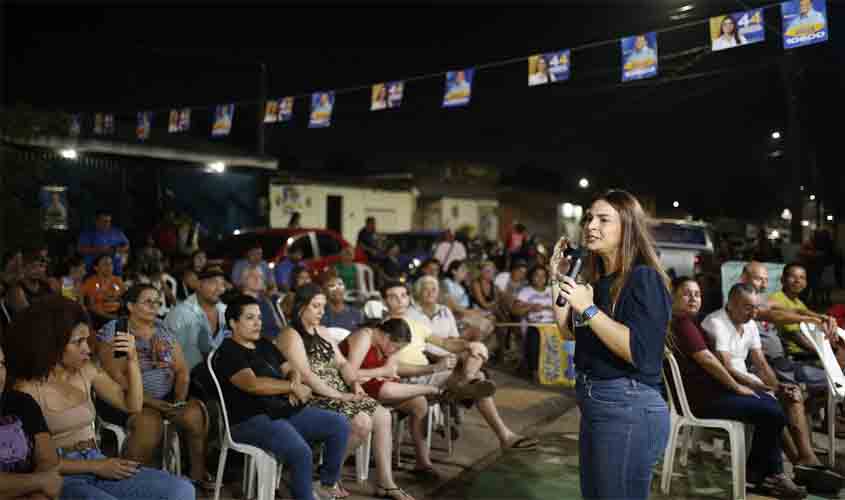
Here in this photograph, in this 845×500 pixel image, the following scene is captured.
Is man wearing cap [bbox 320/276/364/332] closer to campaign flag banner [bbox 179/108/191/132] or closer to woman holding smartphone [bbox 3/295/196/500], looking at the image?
woman holding smartphone [bbox 3/295/196/500]

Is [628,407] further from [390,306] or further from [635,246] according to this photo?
[390,306]

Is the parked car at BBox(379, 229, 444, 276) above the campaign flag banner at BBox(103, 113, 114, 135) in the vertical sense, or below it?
below

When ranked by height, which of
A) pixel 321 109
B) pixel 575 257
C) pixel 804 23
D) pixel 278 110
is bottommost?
pixel 575 257

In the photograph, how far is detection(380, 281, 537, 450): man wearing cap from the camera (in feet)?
18.5

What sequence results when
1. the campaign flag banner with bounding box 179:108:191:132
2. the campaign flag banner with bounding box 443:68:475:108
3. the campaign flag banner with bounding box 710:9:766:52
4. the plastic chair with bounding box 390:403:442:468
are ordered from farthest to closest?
the campaign flag banner with bounding box 179:108:191:132
the campaign flag banner with bounding box 443:68:475:108
the campaign flag banner with bounding box 710:9:766:52
the plastic chair with bounding box 390:403:442:468

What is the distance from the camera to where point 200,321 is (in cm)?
565

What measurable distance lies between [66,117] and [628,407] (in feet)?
38.7

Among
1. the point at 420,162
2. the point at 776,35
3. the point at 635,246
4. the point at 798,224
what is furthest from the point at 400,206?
the point at 635,246

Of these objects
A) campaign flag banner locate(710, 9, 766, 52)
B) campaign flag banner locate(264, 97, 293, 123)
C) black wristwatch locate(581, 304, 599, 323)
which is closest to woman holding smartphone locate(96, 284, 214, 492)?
black wristwatch locate(581, 304, 599, 323)

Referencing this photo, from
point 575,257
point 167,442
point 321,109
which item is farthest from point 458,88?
point 575,257

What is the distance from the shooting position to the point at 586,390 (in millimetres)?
2510

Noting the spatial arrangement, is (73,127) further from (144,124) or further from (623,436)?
(623,436)

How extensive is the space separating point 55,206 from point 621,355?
13748mm

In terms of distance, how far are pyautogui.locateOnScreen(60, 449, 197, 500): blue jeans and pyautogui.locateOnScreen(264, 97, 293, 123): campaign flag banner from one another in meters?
13.0
